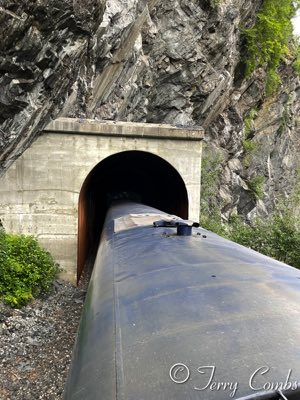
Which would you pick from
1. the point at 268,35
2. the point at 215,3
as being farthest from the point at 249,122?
the point at 215,3

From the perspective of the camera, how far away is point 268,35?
83.8ft

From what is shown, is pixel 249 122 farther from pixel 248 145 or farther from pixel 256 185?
pixel 256 185

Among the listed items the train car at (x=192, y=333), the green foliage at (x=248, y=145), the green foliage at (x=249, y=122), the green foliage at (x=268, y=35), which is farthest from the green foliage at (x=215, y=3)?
the train car at (x=192, y=333)

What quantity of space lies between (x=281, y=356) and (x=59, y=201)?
10.2m

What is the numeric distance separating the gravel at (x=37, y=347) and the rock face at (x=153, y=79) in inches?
142

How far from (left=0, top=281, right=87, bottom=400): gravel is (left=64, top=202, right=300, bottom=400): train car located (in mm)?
3340

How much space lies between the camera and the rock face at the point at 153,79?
273 inches

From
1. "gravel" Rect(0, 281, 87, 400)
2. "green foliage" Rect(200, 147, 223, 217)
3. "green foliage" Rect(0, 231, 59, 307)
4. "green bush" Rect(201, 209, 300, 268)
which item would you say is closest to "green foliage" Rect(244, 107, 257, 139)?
"green foliage" Rect(200, 147, 223, 217)

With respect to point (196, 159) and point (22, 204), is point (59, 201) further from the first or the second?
point (196, 159)

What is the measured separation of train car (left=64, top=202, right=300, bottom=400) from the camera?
1.28 metres

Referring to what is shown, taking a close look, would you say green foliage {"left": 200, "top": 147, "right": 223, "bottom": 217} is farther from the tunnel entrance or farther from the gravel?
the gravel

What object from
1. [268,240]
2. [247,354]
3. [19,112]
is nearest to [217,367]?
[247,354]

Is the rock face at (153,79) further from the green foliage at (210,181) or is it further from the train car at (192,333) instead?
the train car at (192,333)

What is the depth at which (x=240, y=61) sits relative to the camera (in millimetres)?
Answer: 25312
